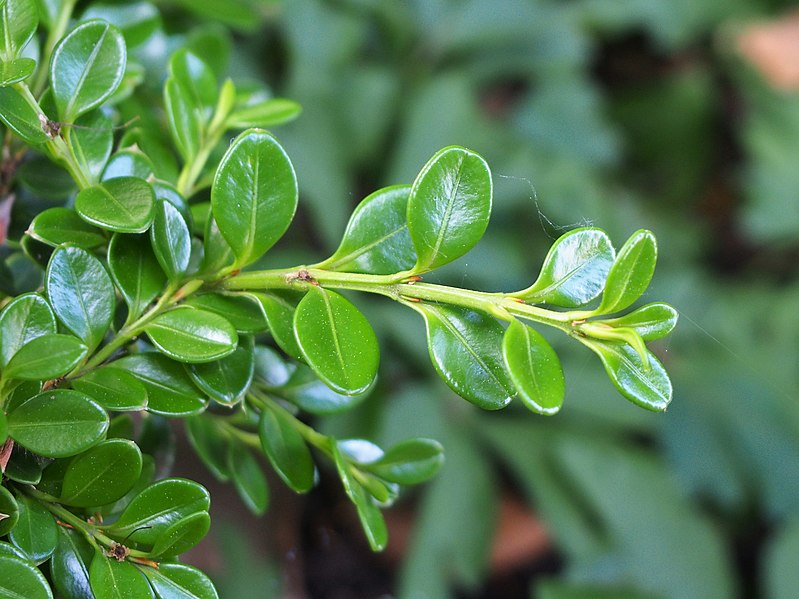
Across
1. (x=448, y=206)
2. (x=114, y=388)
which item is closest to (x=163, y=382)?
(x=114, y=388)

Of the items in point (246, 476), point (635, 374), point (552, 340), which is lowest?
point (552, 340)

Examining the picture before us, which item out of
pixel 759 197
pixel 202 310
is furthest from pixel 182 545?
pixel 759 197

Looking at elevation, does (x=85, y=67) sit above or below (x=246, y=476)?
above

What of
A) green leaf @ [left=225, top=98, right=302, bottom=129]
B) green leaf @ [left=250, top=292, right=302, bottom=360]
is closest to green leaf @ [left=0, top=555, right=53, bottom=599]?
green leaf @ [left=250, top=292, right=302, bottom=360]

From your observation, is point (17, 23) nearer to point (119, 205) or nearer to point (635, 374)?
point (119, 205)

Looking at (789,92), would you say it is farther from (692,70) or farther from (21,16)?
(21,16)

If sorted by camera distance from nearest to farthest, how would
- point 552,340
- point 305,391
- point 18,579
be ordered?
point 18,579
point 305,391
point 552,340

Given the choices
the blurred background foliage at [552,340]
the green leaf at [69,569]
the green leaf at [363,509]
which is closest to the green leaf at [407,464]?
the green leaf at [363,509]

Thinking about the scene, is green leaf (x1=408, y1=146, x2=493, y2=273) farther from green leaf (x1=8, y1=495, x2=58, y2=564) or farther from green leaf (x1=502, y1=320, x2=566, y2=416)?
green leaf (x1=8, y1=495, x2=58, y2=564)

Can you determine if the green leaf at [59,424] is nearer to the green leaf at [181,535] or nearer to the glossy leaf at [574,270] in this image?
the green leaf at [181,535]
